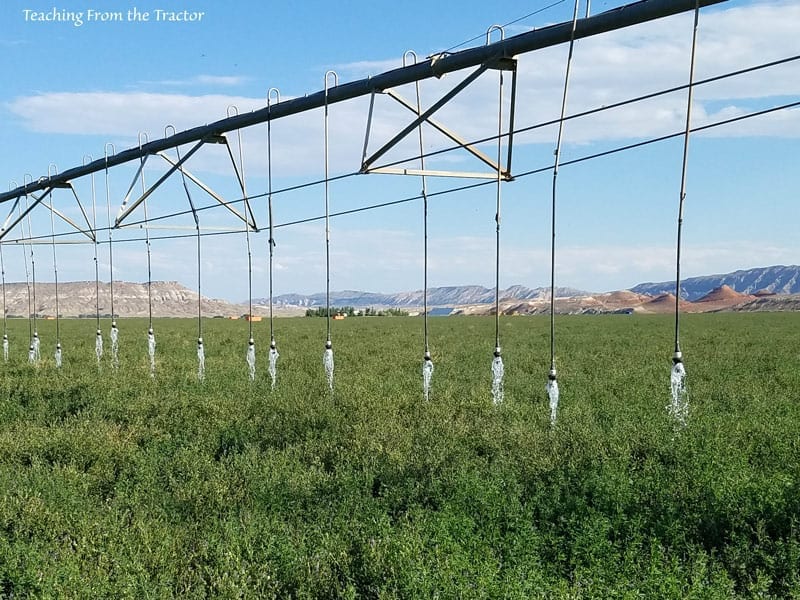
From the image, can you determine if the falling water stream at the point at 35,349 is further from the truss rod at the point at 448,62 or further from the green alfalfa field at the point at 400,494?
the green alfalfa field at the point at 400,494

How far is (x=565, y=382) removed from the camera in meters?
15.2

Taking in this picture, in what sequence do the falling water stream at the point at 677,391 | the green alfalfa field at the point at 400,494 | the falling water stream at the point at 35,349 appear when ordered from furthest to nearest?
the falling water stream at the point at 35,349, the falling water stream at the point at 677,391, the green alfalfa field at the point at 400,494

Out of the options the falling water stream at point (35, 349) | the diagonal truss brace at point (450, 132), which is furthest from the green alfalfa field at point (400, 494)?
the falling water stream at point (35, 349)

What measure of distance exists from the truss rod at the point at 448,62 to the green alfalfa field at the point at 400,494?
4.42 meters

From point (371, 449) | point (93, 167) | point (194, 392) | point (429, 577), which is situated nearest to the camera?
point (429, 577)

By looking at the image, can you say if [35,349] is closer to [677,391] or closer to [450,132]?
[450,132]

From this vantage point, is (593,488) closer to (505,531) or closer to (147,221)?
(505,531)

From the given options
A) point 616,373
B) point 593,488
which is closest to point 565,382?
point 616,373

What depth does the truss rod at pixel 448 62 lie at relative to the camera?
8.53m

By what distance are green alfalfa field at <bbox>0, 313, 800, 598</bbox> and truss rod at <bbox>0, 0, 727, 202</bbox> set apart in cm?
442

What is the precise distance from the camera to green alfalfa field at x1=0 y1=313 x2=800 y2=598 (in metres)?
5.65

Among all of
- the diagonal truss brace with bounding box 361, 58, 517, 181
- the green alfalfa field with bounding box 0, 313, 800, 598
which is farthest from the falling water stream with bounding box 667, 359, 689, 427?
→ the diagonal truss brace with bounding box 361, 58, 517, 181

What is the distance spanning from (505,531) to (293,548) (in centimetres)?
176

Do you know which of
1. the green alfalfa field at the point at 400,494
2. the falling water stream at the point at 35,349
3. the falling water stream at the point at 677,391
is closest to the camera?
the green alfalfa field at the point at 400,494
